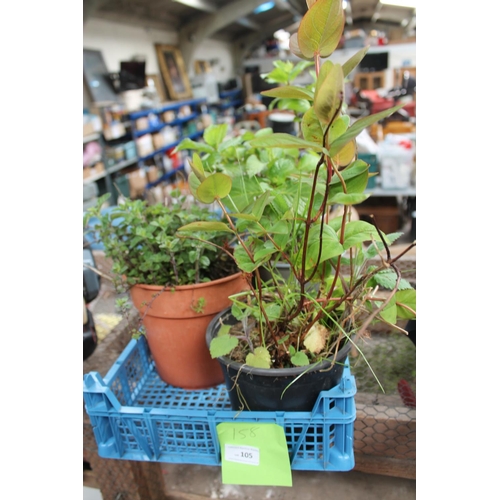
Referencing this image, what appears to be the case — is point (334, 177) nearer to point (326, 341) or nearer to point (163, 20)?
point (326, 341)

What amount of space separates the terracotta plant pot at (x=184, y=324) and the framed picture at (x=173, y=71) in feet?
18.6

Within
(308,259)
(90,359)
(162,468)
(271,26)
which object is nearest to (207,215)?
(308,259)

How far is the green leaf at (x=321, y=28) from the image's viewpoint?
357 mm

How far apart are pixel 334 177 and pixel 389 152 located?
175cm

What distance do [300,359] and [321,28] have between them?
352 mm

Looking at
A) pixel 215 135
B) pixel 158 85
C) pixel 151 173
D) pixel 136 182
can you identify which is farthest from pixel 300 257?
pixel 158 85

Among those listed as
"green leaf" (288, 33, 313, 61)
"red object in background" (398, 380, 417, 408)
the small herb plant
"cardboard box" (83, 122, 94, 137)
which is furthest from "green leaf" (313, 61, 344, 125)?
"cardboard box" (83, 122, 94, 137)

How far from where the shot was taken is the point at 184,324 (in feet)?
2.06

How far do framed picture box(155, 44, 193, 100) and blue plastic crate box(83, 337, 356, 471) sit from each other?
578 cm

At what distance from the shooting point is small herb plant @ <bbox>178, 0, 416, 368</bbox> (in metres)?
0.37

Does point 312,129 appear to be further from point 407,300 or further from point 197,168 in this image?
point 407,300

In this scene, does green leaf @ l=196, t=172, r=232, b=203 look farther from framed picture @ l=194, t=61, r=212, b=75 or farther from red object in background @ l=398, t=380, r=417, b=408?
framed picture @ l=194, t=61, r=212, b=75

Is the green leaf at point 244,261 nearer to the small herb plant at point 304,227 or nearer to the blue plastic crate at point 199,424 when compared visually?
the small herb plant at point 304,227

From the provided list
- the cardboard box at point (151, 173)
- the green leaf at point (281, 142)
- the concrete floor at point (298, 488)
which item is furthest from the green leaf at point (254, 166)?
the cardboard box at point (151, 173)
